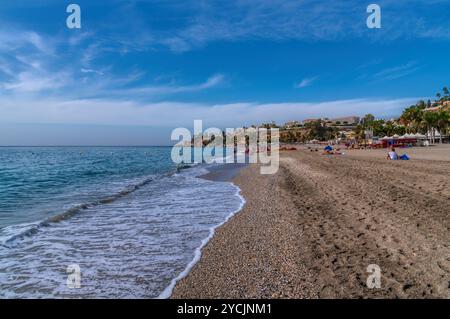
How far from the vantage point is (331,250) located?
5945 millimetres

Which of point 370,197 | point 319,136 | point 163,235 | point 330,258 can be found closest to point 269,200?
point 370,197

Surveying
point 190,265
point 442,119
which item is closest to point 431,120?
point 442,119

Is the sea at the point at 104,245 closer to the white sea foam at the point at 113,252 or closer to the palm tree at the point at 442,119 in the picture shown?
the white sea foam at the point at 113,252

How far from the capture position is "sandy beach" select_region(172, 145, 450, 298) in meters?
4.44

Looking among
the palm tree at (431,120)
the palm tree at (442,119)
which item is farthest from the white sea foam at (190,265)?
the palm tree at (442,119)

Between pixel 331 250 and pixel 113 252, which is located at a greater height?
pixel 331 250

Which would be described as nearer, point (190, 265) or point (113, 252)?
point (190, 265)

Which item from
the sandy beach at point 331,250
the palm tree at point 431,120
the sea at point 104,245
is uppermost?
the palm tree at point 431,120

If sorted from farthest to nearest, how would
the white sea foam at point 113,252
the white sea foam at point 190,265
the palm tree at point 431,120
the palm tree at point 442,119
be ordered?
the palm tree at point 431,120 < the palm tree at point 442,119 < the white sea foam at point 113,252 < the white sea foam at point 190,265

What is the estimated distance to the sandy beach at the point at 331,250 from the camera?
4441 millimetres

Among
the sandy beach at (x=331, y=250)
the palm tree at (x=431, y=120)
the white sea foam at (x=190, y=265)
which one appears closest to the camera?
the sandy beach at (x=331, y=250)

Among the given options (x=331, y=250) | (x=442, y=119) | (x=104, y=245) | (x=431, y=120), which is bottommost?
(x=104, y=245)

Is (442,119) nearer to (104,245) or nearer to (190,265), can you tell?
(190,265)

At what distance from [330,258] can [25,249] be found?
6.49 m
